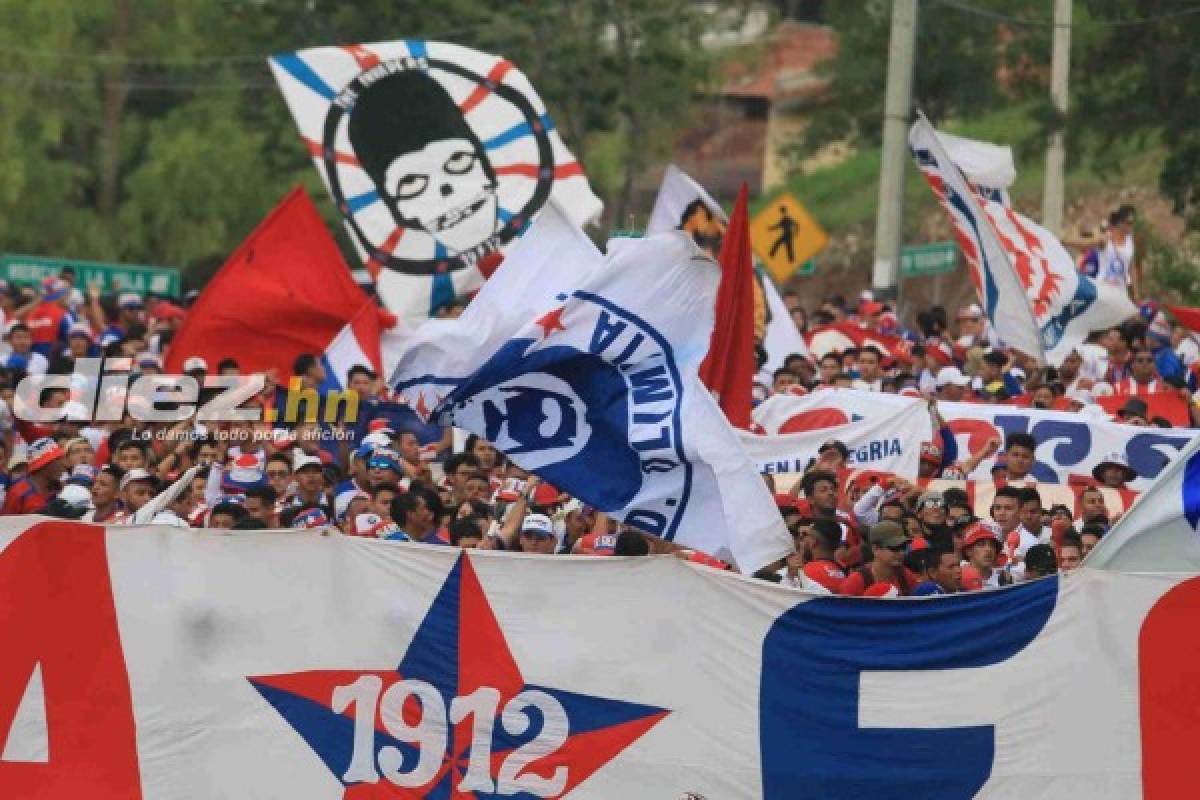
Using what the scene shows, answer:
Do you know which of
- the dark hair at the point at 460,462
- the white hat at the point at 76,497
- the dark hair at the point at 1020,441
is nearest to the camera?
the white hat at the point at 76,497

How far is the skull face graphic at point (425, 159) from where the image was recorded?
21250mm

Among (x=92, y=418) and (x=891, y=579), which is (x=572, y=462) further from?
(x=92, y=418)

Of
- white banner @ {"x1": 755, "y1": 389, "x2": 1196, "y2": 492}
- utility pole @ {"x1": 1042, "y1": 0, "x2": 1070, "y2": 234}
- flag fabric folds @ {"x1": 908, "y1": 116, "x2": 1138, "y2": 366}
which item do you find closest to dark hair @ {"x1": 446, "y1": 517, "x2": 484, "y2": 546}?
white banner @ {"x1": 755, "y1": 389, "x2": 1196, "y2": 492}

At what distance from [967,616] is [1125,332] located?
29.1 ft

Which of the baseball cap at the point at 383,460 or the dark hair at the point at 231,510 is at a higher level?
→ the dark hair at the point at 231,510

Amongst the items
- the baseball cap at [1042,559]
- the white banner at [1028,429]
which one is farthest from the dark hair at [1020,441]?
the baseball cap at [1042,559]

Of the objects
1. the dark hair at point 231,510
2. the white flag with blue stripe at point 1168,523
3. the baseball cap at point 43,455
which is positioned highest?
the white flag with blue stripe at point 1168,523

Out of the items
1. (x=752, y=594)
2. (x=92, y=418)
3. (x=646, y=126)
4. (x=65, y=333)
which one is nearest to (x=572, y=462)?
(x=752, y=594)

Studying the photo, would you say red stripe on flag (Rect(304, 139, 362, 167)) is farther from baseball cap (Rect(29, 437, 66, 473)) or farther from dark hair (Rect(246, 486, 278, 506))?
dark hair (Rect(246, 486, 278, 506))

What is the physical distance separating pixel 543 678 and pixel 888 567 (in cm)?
190

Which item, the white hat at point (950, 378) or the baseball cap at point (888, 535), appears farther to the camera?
the white hat at point (950, 378)

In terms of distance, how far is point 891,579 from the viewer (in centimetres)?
1299

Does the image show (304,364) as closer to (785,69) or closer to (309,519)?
(309,519)

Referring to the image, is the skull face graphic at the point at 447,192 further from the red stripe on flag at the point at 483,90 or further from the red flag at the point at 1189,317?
the red flag at the point at 1189,317
